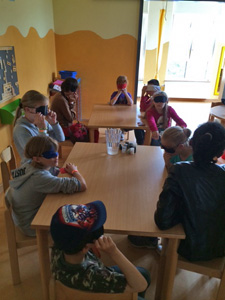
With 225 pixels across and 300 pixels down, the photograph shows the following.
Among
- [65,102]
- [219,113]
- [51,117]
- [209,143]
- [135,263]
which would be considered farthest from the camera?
[219,113]

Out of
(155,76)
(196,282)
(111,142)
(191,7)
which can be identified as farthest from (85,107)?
(191,7)

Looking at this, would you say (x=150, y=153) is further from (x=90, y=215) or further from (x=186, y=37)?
(x=186, y=37)

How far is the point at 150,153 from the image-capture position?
183 cm

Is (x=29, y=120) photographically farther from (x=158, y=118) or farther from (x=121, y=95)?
(x=121, y=95)

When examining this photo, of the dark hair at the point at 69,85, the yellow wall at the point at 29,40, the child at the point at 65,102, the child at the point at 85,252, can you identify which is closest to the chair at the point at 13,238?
the child at the point at 85,252

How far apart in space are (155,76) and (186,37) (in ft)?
5.21

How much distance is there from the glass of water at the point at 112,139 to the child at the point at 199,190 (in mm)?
726

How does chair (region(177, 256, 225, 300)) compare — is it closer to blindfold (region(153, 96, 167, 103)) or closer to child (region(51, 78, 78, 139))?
blindfold (region(153, 96, 167, 103))

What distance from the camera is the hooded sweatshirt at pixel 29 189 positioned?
1.27 meters

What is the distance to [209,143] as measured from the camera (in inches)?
39.9

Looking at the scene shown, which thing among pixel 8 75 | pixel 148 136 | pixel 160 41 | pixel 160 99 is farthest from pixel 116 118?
pixel 160 41

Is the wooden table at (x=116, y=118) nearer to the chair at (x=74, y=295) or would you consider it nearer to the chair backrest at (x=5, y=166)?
the chair backrest at (x=5, y=166)

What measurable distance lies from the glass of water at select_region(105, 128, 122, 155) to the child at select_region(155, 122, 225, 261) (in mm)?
726

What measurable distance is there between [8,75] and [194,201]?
228 cm
